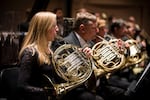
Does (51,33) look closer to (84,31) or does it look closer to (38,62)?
(38,62)

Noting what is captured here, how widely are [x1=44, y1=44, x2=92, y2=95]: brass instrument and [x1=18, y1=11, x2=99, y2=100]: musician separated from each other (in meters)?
0.04

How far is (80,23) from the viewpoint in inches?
134

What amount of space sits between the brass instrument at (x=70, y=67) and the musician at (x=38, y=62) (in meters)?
0.04

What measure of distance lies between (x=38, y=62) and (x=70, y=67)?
260 mm

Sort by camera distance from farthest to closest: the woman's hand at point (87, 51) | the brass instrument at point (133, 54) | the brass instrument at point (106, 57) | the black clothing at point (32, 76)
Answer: the brass instrument at point (133, 54) < the brass instrument at point (106, 57) < the woman's hand at point (87, 51) < the black clothing at point (32, 76)

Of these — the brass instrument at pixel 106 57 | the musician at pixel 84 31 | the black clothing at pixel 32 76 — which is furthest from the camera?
the musician at pixel 84 31

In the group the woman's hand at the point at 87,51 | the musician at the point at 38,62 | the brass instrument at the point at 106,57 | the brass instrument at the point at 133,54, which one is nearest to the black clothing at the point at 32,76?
the musician at the point at 38,62

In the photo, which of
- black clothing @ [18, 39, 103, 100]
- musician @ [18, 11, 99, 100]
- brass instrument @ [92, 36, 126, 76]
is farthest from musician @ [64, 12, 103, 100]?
black clothing @ [18, 39, 103, 100]

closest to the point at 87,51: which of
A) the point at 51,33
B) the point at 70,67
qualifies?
the point at 70,67

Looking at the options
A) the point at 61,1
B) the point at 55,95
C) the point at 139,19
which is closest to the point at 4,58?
the point at 55,95

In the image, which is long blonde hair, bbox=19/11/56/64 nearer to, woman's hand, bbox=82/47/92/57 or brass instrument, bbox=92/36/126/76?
woman's hand, bbox=82/47/92/57

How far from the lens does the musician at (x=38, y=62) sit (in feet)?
9.14

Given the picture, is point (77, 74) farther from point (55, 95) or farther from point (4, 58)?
point (4, 58)

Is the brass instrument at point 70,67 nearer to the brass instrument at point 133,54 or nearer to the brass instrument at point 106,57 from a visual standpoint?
the brass instrument at point 106,57
